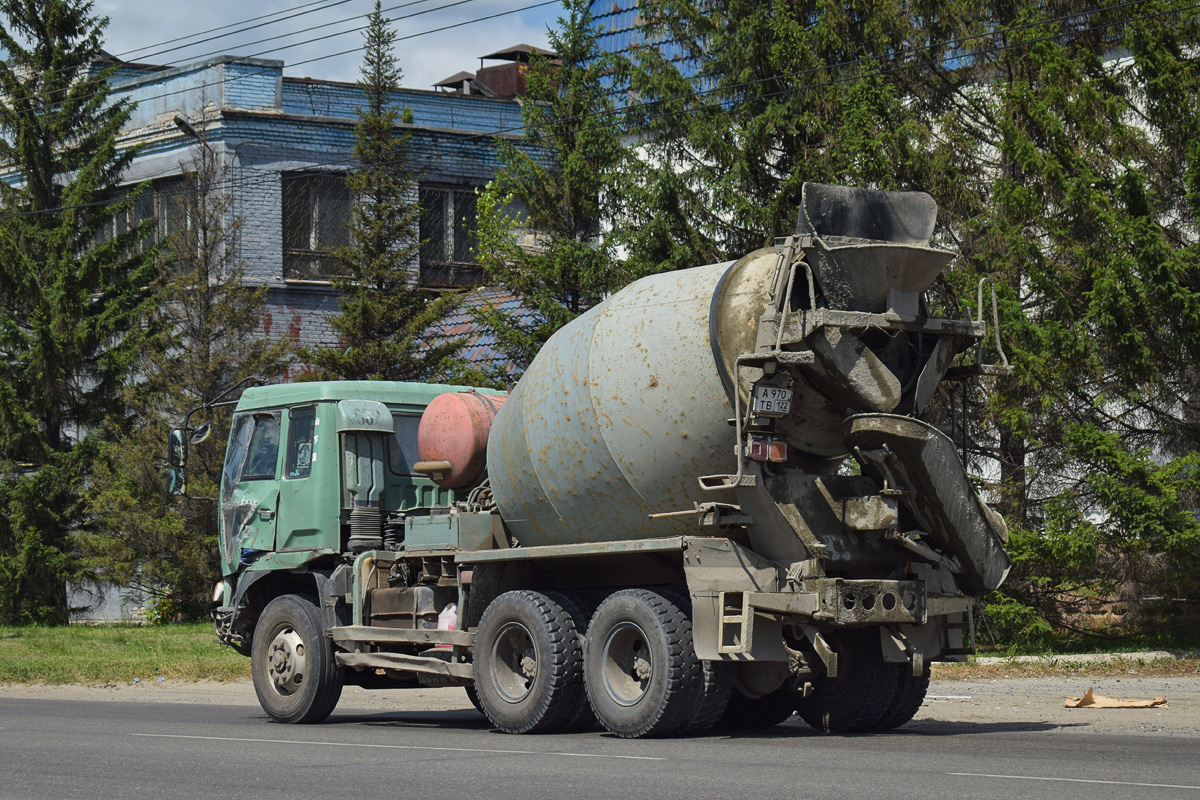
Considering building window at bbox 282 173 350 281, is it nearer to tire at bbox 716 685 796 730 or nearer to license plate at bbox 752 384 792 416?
tire at bbox 716 685 796 730

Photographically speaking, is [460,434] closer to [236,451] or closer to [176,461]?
[236,451]

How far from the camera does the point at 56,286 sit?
31781mm

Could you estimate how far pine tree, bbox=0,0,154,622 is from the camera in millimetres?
31297

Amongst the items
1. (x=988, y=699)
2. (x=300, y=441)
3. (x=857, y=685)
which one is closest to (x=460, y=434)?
(x=300, y=441)

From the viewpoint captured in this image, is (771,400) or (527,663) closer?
(771,400)

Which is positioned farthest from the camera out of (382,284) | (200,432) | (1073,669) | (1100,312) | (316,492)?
(382,284)

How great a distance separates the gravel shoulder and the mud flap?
139cm

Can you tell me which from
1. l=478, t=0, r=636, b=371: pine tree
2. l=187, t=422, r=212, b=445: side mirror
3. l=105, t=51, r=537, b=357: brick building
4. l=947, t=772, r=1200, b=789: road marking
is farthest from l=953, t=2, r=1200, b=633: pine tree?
l=105, t=51, r=537, b=357: brick building

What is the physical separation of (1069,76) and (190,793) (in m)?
13.5

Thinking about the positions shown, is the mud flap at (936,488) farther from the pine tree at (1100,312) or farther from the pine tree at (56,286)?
the pine tree at (56,286)

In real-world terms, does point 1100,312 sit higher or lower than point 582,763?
higher

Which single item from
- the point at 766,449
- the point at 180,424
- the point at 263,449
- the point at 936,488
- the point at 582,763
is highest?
the point at 180,424

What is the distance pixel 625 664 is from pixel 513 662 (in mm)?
1238

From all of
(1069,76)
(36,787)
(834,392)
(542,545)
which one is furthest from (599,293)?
(36,787)
